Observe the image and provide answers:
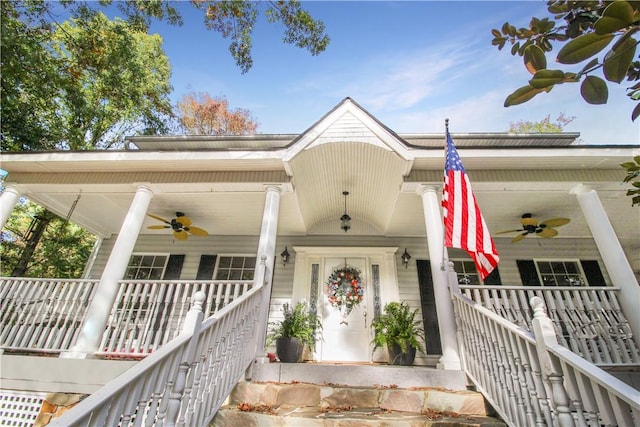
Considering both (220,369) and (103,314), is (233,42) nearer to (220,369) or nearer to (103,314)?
(103,314)

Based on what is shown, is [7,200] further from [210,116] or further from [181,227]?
[210,116]

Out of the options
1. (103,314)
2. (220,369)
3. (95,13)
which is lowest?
(220,369)

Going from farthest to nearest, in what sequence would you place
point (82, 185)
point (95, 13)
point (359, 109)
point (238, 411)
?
point (95, 13)
point (82, 185)
point (359, 109)
point (238, 411)

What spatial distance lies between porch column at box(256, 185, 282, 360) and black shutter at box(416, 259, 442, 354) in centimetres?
344

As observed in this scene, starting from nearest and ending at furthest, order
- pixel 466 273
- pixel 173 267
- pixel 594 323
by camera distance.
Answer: pixel 594 323, pixel 466 273, pixel 173 267

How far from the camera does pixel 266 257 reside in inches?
153

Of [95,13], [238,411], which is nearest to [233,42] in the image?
[95,13]

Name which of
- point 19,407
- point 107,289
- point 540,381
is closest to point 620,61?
point 540,381

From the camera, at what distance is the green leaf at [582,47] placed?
82cm

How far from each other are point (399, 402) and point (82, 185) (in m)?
5.84

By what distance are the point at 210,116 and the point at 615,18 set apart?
15615 mm

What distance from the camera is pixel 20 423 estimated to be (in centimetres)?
324

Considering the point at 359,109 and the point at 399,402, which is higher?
the point at 359,109

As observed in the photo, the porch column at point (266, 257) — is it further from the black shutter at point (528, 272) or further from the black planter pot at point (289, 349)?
the black shutter at point (528, 272)
